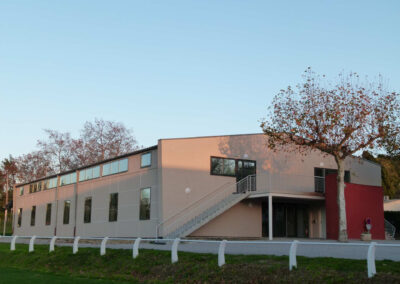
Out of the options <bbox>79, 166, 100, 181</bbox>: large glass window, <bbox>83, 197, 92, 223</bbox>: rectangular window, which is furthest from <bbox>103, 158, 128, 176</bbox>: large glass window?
<bbox>83, 197, 92, 223</bbox>: rectangular window

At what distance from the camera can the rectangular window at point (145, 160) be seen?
88.7 ft

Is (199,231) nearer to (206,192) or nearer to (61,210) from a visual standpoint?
(206,192)

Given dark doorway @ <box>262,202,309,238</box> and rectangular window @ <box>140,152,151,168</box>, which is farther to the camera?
dark doorway @ <box>262,202,309,238</box>

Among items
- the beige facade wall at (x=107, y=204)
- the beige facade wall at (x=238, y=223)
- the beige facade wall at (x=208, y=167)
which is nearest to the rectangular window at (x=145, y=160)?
the beige facade wall at (x=107, y=204)

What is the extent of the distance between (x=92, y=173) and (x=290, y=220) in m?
13.4

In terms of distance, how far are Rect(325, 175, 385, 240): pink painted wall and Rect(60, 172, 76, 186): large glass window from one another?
58.9 ft

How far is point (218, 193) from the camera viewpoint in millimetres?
27391

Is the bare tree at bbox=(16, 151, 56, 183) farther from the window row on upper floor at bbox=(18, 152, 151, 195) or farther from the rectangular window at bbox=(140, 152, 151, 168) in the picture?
the rectangular window at bbox=(140, 152, 151, 168)

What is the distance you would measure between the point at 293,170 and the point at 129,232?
1077 centimetres

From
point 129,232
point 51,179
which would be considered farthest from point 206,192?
point 51,179

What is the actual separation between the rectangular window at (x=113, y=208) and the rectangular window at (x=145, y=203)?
2.87 meters

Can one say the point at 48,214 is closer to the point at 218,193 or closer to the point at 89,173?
the point at 89,173

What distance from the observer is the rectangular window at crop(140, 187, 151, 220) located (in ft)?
87.0

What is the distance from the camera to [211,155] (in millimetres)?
27484
